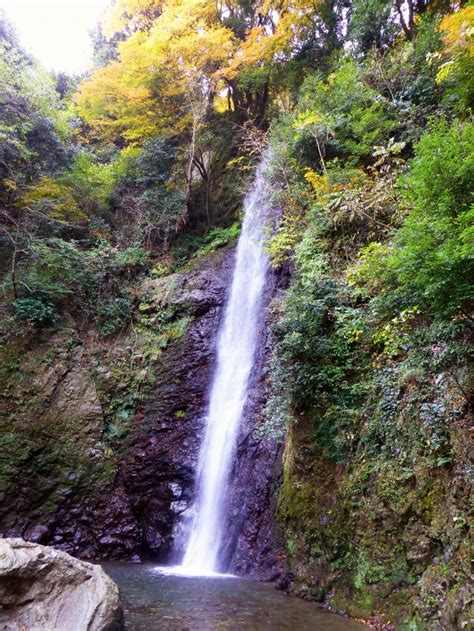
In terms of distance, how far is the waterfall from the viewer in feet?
27.6

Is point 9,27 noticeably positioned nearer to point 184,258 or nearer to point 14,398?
point 184,258

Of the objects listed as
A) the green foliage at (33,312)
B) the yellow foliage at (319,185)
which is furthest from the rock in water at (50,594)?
the green foliage at (33,312)

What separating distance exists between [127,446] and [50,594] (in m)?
6.51

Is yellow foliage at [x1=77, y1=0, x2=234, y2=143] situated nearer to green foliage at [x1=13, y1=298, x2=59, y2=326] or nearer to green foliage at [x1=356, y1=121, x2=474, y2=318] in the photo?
green foliage at [x1=13, y1=298, x2=59, y2=326]

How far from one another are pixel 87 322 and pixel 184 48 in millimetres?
9847

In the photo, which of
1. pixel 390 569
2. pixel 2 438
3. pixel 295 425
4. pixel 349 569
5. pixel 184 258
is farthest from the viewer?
pixel 184 258

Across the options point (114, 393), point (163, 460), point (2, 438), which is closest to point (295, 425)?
point (163, 460)

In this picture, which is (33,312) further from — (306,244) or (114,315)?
(306,244)

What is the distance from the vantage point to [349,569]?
5.50 m

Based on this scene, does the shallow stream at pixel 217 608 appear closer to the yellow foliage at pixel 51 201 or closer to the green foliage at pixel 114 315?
Answer: the green foliage at pixel 114 315

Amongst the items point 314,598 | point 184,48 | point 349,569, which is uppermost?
point 184,48

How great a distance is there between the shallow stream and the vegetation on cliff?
460mm

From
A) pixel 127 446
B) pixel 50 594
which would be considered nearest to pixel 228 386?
pixel 127 446

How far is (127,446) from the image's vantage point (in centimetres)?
1055
